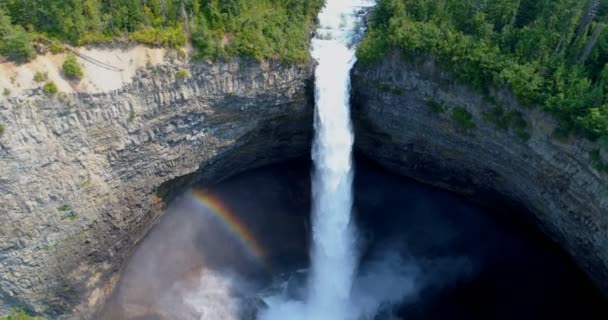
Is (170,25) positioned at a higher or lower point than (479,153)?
higher

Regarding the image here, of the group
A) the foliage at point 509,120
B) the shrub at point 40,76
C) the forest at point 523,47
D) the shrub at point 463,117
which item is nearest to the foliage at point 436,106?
the shrub at point 463,117

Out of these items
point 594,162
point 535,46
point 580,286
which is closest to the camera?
point 594,162

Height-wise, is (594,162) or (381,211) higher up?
(594,162)

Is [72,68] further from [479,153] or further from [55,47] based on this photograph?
[479,153]

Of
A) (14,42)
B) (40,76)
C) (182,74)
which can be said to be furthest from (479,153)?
(14,42)

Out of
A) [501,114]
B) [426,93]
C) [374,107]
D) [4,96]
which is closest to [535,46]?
[501,114]

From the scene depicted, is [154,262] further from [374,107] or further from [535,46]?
[535,46]
